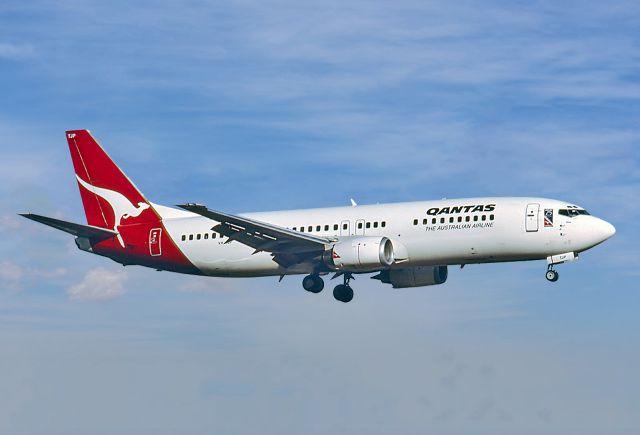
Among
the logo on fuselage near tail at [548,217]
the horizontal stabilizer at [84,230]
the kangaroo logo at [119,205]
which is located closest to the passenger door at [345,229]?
the logo on fuselage near tail at [548,217]

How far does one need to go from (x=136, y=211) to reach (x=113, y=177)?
3309 millimetres

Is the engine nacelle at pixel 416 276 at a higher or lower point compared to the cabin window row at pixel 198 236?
lower

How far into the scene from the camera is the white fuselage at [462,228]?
58.0 meters

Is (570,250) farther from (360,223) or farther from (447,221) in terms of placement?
(360,223)

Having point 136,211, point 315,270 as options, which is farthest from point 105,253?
point 315,270

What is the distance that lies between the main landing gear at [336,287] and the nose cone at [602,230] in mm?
14502

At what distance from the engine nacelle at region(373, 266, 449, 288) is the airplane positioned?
59 mm

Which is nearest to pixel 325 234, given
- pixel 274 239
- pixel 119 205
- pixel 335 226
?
pixel 335 226

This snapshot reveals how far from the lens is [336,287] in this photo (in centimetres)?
6750

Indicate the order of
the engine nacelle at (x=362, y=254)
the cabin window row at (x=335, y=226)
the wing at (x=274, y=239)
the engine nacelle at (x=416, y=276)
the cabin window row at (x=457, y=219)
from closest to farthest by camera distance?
the cabin window row at (x=457, y=219), the engine nacelle at (x=362, y=254), the wing at (x=274, y=239), the cabin window row at (x=335, y=226), the engine nacelle at (x=416, y=276)

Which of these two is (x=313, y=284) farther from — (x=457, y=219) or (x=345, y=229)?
(x=457, y=219)

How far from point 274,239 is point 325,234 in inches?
115

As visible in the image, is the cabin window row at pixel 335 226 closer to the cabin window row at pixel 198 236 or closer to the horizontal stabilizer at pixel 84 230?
the cabin window row at pixel 198 236

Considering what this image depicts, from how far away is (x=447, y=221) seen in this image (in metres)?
59.5
